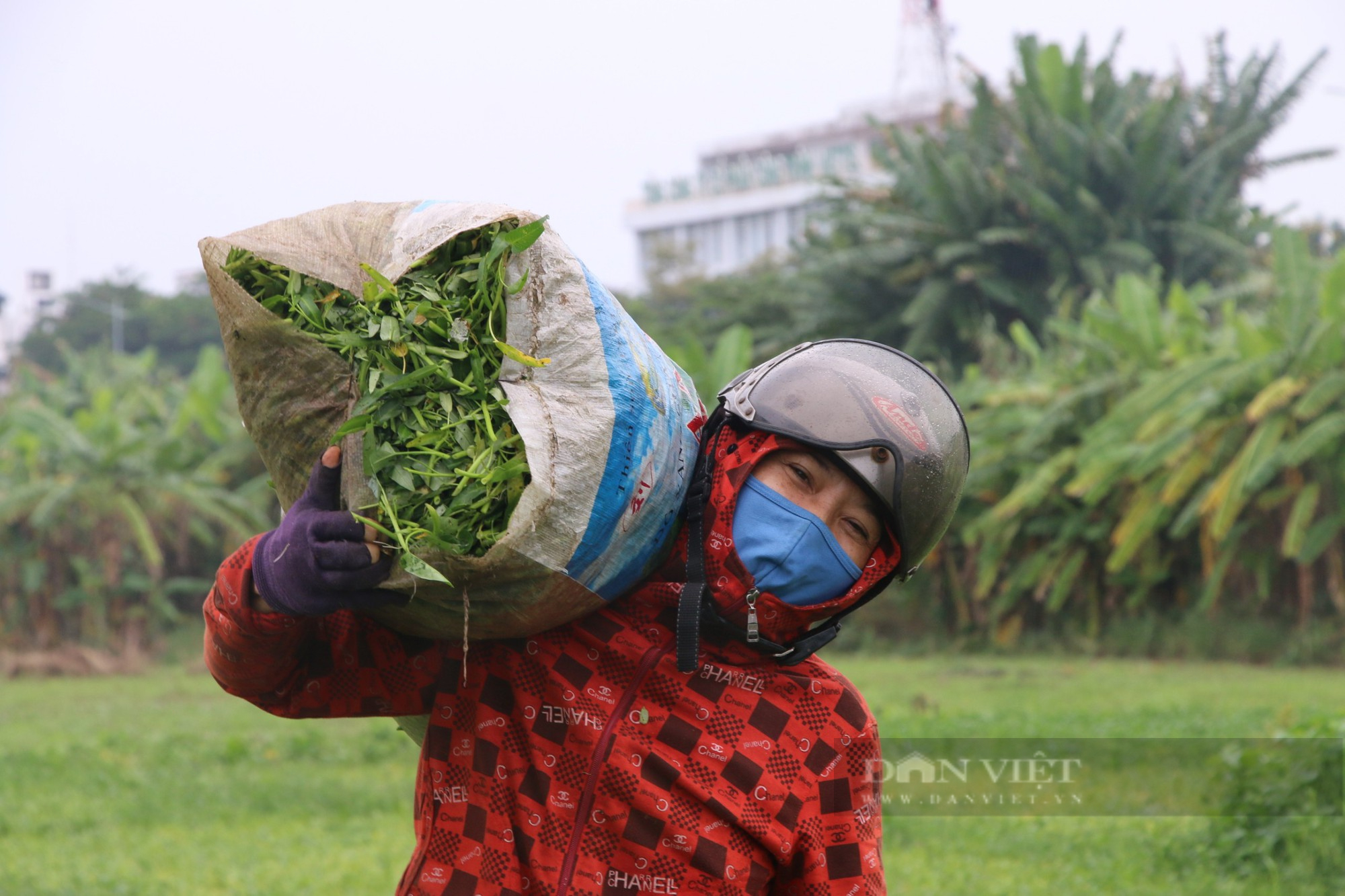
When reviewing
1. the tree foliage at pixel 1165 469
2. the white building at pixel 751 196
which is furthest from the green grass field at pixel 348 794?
the white building at pixel 751 196

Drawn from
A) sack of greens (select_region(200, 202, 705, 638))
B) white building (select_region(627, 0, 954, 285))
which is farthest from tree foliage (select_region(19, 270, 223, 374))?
sack of greens (select_region(200, 202, 705, 638))

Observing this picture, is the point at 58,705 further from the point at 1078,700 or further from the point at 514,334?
the point at 514,334

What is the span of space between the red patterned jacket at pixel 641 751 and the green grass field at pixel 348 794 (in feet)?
11.4

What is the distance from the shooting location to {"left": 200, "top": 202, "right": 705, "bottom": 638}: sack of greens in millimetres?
1705

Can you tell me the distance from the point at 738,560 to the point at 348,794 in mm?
5614

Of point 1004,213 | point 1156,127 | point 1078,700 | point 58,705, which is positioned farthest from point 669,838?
point 1156,127

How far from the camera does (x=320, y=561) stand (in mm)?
1685

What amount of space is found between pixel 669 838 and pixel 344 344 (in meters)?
0.83

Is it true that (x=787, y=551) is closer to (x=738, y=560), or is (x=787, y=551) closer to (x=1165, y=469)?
(x=738, y=560)

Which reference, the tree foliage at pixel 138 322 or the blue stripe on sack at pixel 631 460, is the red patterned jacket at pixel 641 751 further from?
the tree foliage at pixel 138 322

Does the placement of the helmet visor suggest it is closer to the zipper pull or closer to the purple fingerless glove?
the zipper pull

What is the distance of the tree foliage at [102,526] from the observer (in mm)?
13430

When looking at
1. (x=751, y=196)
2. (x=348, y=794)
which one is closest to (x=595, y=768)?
(x=348, y=794)

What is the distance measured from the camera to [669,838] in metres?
1.83
